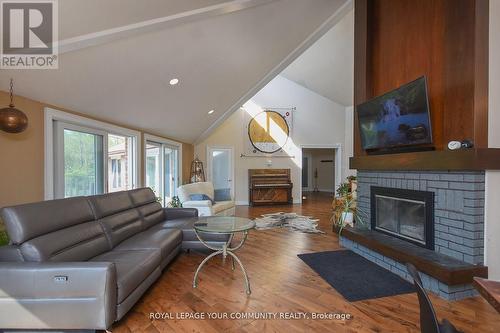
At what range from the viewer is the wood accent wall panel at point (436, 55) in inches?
91.5

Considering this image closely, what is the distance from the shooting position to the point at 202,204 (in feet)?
15.9

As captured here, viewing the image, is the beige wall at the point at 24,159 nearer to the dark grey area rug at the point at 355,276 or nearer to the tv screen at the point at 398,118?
the dark grey area rug at the point at 355,276

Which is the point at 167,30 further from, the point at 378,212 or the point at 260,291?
the point at 378,212

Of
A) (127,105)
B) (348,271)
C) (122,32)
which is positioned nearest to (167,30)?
(122,32)

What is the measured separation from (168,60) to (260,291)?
288cm

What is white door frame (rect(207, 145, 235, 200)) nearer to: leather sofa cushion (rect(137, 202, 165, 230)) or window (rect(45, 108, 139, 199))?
window (rect(45, 108, 139, 199))

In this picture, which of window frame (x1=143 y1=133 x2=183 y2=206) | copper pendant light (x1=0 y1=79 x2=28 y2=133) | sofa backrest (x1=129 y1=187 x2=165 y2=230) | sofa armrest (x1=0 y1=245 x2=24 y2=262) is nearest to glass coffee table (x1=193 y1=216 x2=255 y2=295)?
sofa backrest (x1=129 y1=187 x2=165 y2=230)

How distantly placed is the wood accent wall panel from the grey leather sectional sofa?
325cm

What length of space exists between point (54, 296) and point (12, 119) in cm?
153

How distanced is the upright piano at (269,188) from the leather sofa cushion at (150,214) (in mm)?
4056

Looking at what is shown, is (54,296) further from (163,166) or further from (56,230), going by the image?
(163,166)

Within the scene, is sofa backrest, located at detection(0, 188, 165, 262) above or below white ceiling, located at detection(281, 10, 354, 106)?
below

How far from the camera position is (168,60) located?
10.6 ft

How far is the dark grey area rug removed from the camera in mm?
2459
